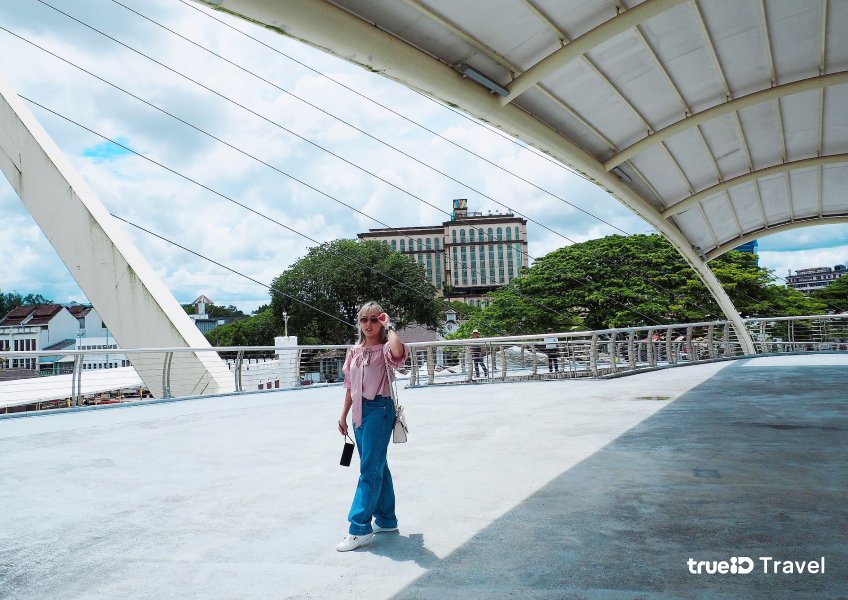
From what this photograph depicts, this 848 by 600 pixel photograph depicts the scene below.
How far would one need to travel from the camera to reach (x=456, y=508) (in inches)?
165

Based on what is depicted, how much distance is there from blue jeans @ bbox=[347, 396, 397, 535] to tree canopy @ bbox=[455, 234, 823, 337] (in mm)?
37796

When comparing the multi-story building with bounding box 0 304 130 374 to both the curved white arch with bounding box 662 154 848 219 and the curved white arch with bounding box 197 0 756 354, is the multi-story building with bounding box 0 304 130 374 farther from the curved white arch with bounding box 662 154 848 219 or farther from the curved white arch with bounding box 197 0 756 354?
the curved white arch with bounding box 197 0 756 354

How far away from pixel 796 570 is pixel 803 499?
129 cm

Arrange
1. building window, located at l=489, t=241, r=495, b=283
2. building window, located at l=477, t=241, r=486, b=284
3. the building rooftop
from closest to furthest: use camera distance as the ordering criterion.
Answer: the building rooftop, building window, located at l=489, t=241, r=495, b=283, building window, located at l=477, t=241, r=486, b=284

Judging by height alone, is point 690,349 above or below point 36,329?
below

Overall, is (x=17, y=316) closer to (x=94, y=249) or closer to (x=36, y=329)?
(x=36, y=329)

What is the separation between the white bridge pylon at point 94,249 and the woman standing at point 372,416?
14074 mm

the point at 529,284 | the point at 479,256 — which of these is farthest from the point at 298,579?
the point at 479,256

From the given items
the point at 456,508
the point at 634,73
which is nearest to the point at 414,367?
the point at 634,73

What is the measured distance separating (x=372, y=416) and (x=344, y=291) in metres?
50.9

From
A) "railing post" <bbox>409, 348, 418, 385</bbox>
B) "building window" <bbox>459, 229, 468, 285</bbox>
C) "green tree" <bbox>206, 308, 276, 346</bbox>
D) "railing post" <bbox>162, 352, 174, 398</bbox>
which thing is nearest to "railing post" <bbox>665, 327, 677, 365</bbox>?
"railing post" <bbox>409, 348, 418, 385</bbox>

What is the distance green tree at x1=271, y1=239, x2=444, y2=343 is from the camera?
53.6 metres

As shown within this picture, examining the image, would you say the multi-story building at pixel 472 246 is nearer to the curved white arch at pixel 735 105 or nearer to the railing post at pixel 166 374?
the curved white arch at pixel 735 105

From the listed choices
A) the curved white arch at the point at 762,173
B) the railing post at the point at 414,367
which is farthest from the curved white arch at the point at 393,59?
the railing post at the point at 414,367
